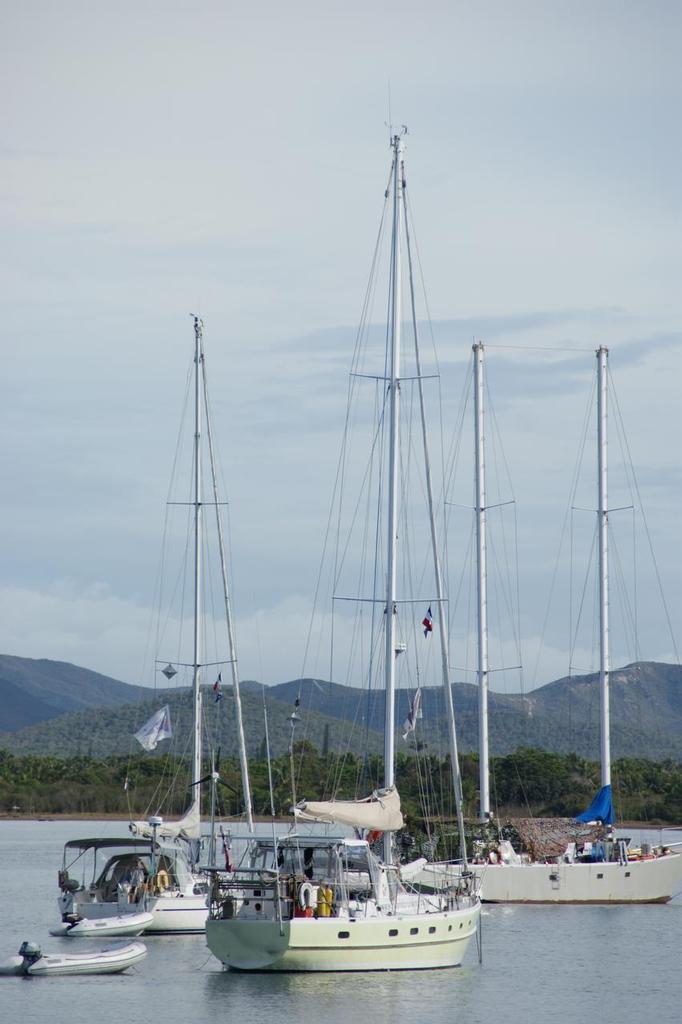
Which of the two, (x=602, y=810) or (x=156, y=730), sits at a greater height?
(x=156, y=730)

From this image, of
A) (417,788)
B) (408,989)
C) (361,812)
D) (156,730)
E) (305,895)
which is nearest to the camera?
(305,895)

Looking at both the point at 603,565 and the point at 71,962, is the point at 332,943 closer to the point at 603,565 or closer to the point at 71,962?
the point at 71,962

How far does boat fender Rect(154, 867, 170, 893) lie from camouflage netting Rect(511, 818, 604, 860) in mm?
15602

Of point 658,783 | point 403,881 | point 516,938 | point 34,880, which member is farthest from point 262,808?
point 403,881

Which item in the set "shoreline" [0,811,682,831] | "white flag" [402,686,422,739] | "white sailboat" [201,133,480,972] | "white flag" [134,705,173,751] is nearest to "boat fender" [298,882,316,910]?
"white sailboat" [201,133,480,972]

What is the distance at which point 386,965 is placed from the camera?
136ft

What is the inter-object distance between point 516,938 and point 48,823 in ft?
310

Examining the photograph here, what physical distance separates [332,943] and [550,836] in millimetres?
24495

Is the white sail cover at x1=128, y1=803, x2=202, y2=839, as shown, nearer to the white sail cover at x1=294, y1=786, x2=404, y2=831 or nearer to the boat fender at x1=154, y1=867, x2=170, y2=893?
the boat fender at x1=154, y1=867, x2=170, y2=893

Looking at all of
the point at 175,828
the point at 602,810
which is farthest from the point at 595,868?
the point at 175,828

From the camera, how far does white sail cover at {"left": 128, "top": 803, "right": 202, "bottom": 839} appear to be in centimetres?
5528

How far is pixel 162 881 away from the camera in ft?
175

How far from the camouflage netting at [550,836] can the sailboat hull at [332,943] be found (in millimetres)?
20995

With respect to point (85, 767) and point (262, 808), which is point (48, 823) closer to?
point (85, 767)
